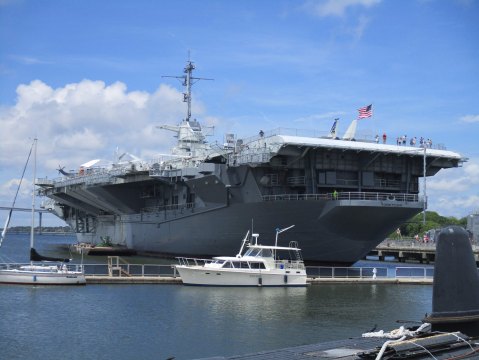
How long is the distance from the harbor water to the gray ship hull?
5715mm

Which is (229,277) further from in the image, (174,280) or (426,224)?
(426,224)

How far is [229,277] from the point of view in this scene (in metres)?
30.1

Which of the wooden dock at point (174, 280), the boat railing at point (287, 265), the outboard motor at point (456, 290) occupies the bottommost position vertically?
the wooden dock at point (174, 280)

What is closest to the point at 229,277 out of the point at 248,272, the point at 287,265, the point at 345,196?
the point at 248,272

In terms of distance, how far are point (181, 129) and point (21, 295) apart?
3419 centimetres

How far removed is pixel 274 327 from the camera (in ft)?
66.9

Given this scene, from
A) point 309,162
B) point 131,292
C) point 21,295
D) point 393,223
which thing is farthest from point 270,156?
point 21,295

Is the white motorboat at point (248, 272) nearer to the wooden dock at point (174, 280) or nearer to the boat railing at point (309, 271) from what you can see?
the wooden dock at point (174, 280)

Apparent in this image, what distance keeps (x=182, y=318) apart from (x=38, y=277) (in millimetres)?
9595

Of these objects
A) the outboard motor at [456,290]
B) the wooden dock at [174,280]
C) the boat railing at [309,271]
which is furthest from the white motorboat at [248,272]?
the outboard motor at [456,290]

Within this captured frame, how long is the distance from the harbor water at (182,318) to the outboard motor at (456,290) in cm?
800

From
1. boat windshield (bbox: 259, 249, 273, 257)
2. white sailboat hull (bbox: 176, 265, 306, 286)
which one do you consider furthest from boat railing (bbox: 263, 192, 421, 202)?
white sailboat hull (bbox: 176, 265, 306, 286)

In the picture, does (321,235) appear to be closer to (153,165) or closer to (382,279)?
(382,279)

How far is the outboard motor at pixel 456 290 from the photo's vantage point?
31.1ft
